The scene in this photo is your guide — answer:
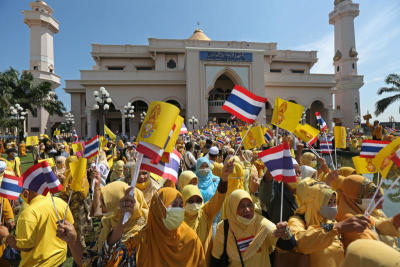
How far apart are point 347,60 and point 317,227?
33.9 meters

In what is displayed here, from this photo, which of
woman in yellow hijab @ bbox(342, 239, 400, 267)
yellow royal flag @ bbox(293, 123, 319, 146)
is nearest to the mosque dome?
yellow royal flag @ bbox(293, 123, 319, 146)

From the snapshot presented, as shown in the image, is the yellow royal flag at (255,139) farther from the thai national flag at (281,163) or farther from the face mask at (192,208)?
the face mask at (192,208)

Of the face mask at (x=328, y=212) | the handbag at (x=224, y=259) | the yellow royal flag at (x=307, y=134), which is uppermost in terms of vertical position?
the yellow royal flag at (x=307, y=134)

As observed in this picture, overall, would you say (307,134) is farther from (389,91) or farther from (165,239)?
(389,91)

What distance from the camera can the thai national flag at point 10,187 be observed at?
84.6 inches

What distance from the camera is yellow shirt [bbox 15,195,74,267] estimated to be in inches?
68.7

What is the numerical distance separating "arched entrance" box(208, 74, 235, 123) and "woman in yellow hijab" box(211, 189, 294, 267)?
2200 cm

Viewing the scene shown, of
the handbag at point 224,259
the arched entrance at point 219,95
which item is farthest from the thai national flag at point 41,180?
the arched entrance at point 219,95

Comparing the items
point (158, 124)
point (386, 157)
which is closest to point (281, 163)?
point (386, 157)

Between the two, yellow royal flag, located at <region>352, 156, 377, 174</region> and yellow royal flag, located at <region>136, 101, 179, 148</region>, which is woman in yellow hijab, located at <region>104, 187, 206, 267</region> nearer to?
yellow royal flag, located at <region>136, 101, 179, 148</region>

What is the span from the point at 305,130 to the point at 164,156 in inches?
112

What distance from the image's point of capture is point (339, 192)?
199cm

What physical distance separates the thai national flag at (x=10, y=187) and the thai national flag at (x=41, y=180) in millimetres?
477

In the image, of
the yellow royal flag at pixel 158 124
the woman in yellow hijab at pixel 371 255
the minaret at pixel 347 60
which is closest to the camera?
the woman in yellow hijab at pixel 371 255
